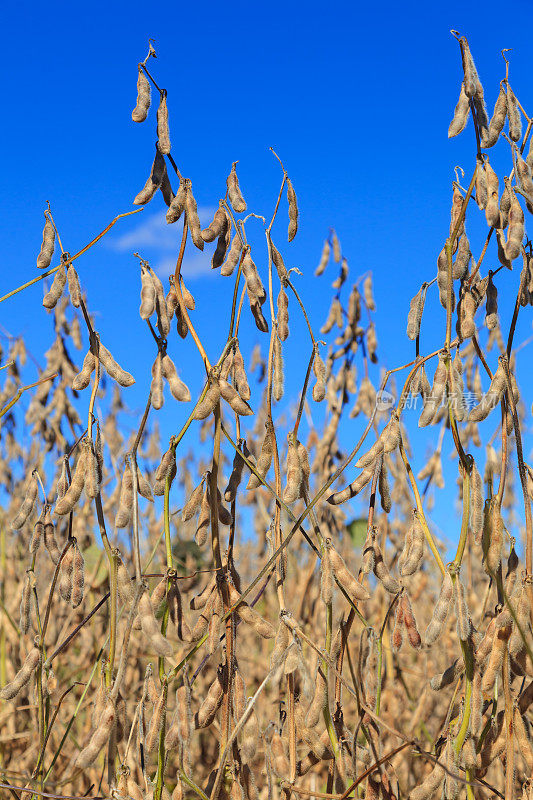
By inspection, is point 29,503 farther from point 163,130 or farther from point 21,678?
point 163,130

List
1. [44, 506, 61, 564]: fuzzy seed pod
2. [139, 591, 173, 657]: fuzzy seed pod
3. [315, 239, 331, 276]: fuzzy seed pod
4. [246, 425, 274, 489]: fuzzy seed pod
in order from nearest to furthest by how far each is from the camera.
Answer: [139, 591, 173, 657]: fuzzy seed pod, [246, 425, 274, 489]: fuzzy seed pod, [44, 506, 61, 564]: fuzzy seed pod, [315, 239, 331, 276]: fuzzy seed pod

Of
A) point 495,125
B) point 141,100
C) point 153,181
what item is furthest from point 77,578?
point 495,125

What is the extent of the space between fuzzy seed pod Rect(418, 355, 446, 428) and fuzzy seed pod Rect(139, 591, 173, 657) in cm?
57

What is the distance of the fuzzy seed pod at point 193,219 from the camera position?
1.42 m

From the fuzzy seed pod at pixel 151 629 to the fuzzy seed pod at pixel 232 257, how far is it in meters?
0.59

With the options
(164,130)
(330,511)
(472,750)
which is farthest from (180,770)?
(330,511)

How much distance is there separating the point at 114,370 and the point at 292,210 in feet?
1.54

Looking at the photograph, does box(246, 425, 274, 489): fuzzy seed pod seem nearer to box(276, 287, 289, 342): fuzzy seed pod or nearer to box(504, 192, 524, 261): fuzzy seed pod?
box(276, 287, 289, 342): fuzzy seed pod

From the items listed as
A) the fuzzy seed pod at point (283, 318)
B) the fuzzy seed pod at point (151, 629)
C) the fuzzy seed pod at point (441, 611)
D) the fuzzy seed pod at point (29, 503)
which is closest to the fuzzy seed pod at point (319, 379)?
the fuzzy seed pod at point (283, 318)

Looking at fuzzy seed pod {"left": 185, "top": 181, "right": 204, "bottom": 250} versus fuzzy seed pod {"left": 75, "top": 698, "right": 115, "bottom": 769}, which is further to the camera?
fuzzy seed pod {"left": 185, "top": 181, "right": 204, "bottom": 250}

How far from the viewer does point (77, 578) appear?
144 centimetres

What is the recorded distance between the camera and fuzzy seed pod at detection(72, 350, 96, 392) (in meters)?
1.44

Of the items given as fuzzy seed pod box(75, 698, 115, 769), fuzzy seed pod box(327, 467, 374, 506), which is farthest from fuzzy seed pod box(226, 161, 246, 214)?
fuzzy seed pod box(75, 698, 115, 769)

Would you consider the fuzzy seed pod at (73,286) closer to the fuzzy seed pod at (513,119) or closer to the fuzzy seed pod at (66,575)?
the fuzzy seed pod at (66,575)
